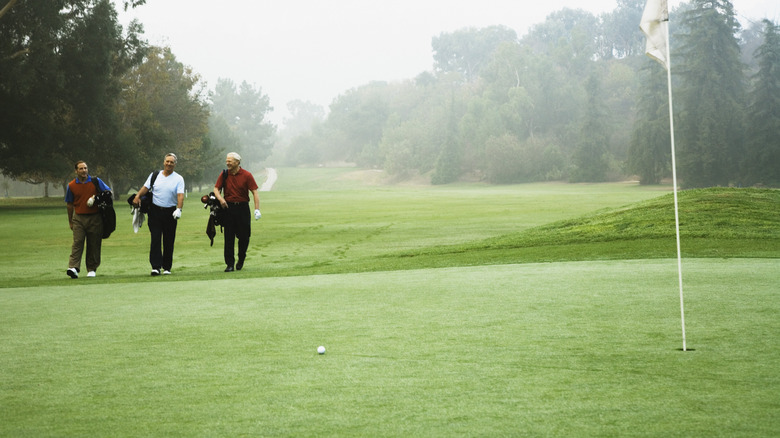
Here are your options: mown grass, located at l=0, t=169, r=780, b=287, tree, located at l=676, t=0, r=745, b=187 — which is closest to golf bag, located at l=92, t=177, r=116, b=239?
mown grass, located at l=0, t=169, r=780, b=287

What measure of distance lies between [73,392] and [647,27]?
5.63 metres

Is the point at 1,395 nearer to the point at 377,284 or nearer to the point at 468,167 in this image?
the point at 377,284

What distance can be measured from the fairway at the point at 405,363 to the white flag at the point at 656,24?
101 inches

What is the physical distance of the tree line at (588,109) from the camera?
9219 centimetres

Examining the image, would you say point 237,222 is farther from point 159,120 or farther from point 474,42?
point 474,42

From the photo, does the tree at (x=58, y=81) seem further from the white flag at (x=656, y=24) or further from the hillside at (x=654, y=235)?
the white flag at (x=656, y=24)

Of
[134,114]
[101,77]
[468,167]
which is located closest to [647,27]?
[101,77]

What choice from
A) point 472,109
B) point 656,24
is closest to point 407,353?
point 656,24

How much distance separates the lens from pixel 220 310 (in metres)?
9.72

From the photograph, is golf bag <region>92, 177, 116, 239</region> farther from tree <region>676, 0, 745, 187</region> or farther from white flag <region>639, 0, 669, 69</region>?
tree <region>676, 0, 745, 187</region>

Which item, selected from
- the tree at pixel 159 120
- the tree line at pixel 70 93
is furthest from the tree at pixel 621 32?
the tree line at pixel 70 93

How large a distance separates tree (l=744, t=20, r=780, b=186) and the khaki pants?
284 ft

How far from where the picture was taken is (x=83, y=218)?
16.3 meters

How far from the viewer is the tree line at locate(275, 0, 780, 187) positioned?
302 feet
